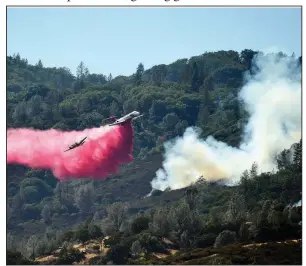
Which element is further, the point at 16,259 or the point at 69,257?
the point at 16,259

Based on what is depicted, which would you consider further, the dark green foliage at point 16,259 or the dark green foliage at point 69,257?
the dark green foliage at point 16,259

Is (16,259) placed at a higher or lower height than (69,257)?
higher

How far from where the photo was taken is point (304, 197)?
183000mm

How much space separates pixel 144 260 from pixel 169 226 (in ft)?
70.5

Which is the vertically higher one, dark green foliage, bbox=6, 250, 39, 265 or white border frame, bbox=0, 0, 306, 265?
white border frame, bbox=0, 0, 306, 265

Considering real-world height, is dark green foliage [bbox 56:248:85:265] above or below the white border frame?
below

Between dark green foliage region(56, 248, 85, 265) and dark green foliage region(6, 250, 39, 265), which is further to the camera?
dark green foliage region(6, 250, 39, 265)

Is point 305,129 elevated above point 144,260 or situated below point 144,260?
above
